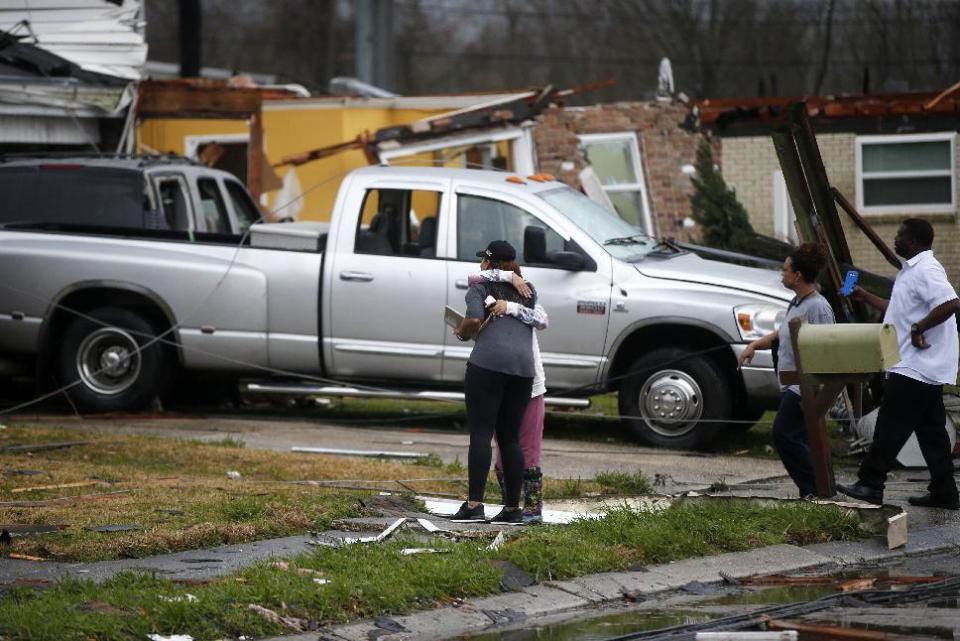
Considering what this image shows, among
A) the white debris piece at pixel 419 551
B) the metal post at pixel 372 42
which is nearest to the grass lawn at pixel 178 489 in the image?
the white debris piece at pixel 419 551

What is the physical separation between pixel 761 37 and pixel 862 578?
3438cm

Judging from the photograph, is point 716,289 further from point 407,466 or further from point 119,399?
point 119,399

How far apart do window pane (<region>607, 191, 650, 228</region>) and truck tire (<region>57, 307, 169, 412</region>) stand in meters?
9.84

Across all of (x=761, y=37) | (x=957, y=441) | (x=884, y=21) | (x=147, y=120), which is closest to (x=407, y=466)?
(x=957, y=441)

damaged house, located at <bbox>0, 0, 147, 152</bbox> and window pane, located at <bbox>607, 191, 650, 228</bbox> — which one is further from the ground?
damaged house, located at <bbox>0, 0, 147, 152</bbox>

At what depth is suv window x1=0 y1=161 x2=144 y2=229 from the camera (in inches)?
546

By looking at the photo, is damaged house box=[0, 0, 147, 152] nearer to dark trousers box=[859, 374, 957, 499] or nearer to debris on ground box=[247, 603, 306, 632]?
dark trousers box=[859, 374, 957, 499]

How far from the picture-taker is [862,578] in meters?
7.65

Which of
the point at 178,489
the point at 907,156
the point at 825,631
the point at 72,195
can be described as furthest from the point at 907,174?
the point at 825,631

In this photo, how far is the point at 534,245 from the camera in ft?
39.7

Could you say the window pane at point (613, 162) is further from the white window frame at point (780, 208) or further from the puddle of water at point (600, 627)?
the puddle of water at point (600, 627)

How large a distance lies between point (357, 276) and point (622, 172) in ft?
32.2

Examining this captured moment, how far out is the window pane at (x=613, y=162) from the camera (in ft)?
71.2

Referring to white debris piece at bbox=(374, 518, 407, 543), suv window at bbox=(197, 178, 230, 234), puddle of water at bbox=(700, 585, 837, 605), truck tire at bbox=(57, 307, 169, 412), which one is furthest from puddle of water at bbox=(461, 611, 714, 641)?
suv window at bbox=(197, 178, 230, 234)
